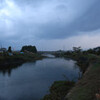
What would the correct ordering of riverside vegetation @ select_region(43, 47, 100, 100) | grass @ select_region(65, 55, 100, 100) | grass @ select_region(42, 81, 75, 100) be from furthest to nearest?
grass @ select_region(42, 81, 75, 100) → riverside vegetation @ select_region(43, 47, 100, 100) → grass @ select_region(65, 55, 100, 100)

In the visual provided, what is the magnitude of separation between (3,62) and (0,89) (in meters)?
26.5

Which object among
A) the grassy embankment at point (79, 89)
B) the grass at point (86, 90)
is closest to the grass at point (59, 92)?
the grassy embankment at point (79, 89)

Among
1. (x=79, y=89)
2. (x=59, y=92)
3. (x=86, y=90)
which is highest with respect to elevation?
(x=86, y=90)

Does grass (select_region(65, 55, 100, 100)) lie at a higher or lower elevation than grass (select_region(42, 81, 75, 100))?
higher

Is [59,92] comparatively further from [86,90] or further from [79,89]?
[86,90]

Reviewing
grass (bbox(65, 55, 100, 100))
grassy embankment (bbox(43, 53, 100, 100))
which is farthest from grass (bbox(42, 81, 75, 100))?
grass (bbox(65, 55, 100, 100))

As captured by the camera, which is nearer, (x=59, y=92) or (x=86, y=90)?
(x=86, y=90)

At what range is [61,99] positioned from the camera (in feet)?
24.8

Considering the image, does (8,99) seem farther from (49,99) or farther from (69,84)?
(69,84)

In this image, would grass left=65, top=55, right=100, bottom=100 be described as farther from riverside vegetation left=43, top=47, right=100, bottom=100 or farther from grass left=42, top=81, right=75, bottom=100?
grass left=42, top=81, right=75, bottom=100

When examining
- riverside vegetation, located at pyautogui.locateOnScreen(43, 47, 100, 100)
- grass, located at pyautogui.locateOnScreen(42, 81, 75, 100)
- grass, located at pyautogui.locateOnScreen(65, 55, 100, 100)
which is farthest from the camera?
grass, located at pyautogui.locateOnScreen(42, 81, 75, 100)

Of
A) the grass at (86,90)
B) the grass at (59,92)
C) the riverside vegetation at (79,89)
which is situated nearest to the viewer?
the grass at (86,90)

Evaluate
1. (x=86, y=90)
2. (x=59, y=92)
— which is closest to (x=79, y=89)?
(x=86, y=90)

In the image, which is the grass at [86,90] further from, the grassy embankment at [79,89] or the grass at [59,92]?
the grass at [59,92]
